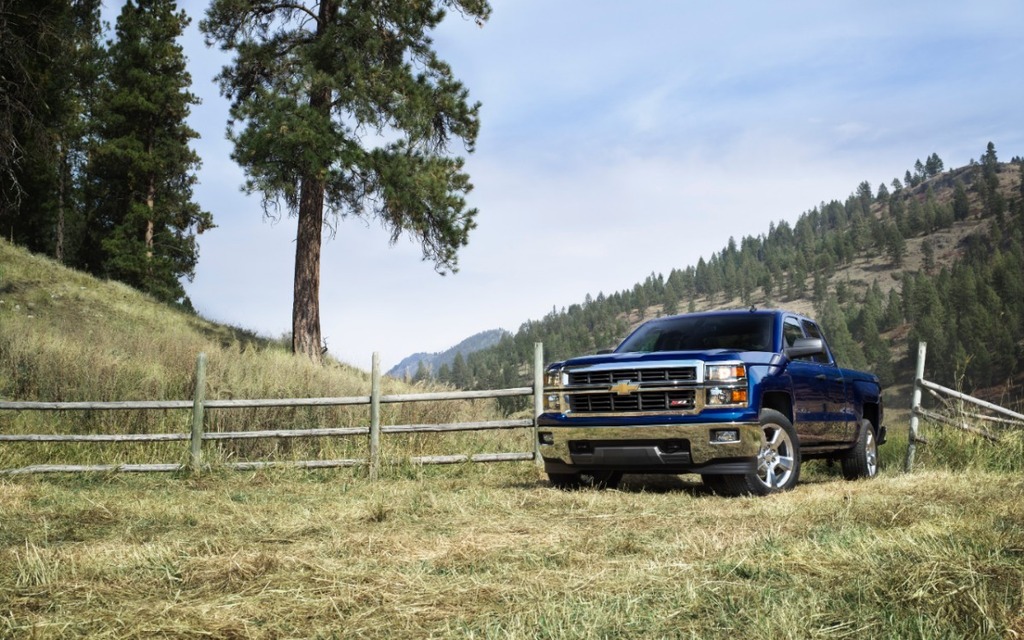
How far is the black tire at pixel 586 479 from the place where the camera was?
939 cm

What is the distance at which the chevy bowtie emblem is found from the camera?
28.1 feet

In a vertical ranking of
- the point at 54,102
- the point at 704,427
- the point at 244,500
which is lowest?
the point at 244,500

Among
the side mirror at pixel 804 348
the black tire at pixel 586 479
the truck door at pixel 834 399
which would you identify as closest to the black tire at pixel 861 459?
the truck door at pixel 834 399

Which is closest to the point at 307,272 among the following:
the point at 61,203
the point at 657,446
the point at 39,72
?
the point at 39,72

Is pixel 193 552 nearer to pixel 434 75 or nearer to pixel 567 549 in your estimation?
pixel 567 549

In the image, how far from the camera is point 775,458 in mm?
8695

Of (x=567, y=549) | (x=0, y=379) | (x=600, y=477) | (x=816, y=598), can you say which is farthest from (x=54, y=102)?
(x=816, y=598)

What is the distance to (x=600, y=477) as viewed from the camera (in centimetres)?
995

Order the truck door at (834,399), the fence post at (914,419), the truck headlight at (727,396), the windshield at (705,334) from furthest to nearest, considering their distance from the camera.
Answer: the fence post at (914,419) → the truck door at (834,399) → the windshield at (705,334) → the truck headlight at (727,396)

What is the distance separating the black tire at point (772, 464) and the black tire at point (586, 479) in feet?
4.42

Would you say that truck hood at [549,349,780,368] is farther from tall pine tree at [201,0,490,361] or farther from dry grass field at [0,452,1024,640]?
tall pine tree at [201,0,490,361]

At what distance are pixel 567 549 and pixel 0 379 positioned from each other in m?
10.8

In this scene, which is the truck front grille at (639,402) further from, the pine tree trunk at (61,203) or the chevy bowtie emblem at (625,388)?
the pine tree trunk at (61,203)

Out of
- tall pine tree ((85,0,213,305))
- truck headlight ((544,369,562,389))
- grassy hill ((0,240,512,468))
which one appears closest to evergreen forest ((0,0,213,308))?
tall pine tree ((85,0,213,305))
